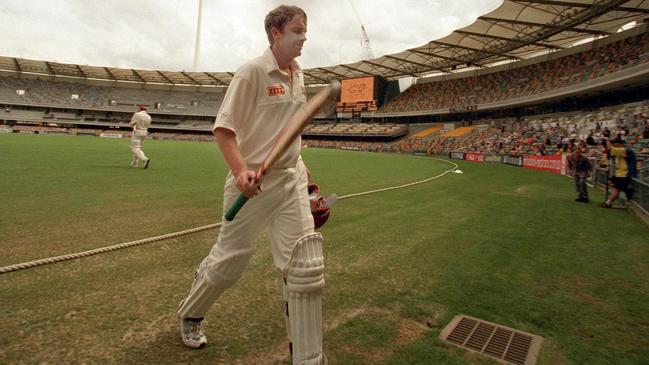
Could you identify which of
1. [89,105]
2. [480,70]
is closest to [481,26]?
[480,70]

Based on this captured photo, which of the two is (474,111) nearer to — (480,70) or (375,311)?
(480,70)

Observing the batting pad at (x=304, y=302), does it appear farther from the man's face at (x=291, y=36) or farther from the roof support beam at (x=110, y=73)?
the roof support beam at (x=110, y=73)

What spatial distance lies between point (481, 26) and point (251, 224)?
40.0 metres

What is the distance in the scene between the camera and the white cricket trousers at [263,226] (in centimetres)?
227

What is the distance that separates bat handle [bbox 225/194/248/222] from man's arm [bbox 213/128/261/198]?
0.07 meters

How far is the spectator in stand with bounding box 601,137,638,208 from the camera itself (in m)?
9.03

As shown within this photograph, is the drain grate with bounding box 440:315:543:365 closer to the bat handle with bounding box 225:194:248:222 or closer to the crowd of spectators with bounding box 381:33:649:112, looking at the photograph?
the bat handle with bounding box 225:194:248:222

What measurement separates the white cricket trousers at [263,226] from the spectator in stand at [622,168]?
1032 centimetres

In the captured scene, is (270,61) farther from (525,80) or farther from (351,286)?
(525,80)

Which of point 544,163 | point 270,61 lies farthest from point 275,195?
point 544,163

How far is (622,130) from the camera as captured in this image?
79.0ft

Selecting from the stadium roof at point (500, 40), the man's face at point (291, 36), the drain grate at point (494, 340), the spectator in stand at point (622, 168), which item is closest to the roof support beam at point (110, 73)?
the stadium roof at point (500, 40)

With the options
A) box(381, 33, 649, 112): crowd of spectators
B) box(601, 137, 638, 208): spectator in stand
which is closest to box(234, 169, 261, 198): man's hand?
box(601, 137, 638, 208): spectator in stand

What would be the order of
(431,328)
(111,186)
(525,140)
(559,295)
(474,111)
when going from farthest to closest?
1. (474,111)
2. (525,140)
3. (111,186)
4. (559,295)
5. (431,328)
